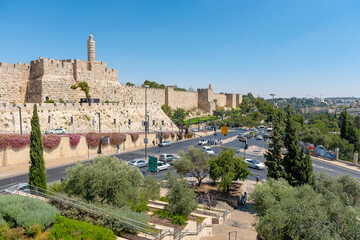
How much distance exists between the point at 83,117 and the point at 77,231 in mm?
24517

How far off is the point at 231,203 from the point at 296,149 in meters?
5.87

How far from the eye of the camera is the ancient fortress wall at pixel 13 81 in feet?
101

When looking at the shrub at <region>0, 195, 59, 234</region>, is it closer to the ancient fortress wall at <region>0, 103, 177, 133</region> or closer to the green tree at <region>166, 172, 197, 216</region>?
the green tree at <region>166, 172, 197, 216</region>

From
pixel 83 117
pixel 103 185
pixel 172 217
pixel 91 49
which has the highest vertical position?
pixel 91 49

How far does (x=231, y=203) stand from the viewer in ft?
55.0

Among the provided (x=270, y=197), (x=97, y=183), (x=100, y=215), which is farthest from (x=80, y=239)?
(x=270, y=197)

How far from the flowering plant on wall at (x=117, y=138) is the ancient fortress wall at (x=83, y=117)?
4.46 metres

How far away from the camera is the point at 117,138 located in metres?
27.3

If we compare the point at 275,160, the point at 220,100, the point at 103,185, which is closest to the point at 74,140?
the point at 103,185

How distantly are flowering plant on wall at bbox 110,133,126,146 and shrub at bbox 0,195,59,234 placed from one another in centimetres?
1786

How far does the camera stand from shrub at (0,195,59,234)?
7.96m

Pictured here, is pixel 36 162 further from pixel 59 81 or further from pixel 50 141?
pixel 59 81

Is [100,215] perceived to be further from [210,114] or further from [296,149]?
[210,114]

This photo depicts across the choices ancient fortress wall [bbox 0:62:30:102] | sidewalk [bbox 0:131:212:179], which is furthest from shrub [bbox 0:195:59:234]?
ancient fortress wall [bbox 0:62:30:102]
